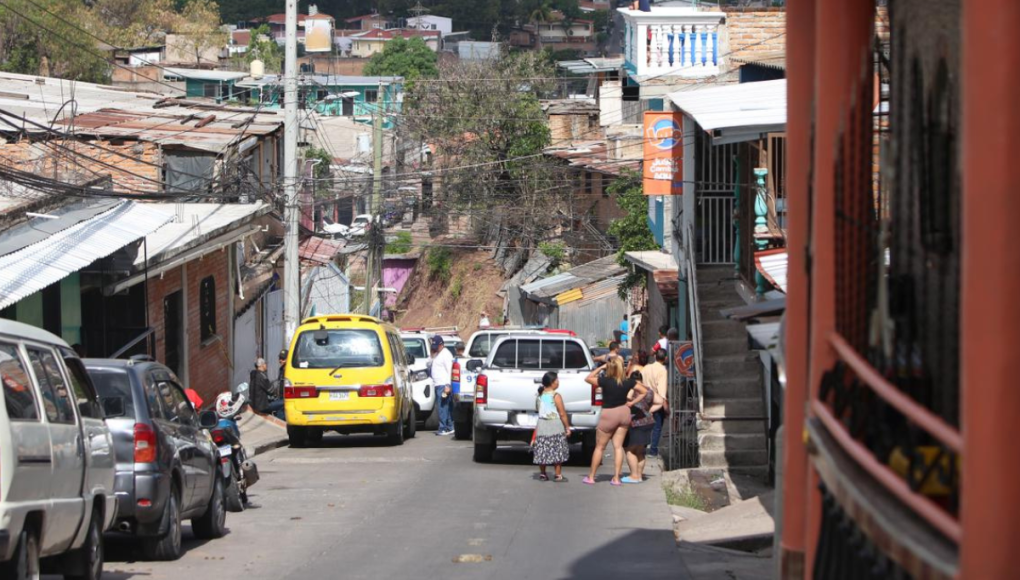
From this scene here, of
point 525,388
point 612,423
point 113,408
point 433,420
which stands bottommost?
point 433,420

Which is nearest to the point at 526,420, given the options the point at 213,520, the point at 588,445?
the point at 588,445

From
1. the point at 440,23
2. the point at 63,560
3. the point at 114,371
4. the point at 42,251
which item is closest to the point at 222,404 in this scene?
the point at 42,251

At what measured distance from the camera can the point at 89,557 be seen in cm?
965

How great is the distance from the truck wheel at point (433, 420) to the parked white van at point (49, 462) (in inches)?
644

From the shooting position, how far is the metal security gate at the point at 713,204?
23031 mm

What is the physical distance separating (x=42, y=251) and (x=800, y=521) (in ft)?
36.6

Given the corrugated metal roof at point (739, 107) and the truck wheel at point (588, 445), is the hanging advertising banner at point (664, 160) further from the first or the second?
the truck wheel at point (588, 445)

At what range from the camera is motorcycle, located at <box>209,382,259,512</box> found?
1434 centimetres

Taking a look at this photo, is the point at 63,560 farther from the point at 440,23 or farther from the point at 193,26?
the point at 440,23

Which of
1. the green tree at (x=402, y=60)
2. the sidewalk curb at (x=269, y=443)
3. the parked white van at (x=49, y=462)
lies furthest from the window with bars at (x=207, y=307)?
the green tree at (x=402, y=60)

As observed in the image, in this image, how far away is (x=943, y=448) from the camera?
14.0ft

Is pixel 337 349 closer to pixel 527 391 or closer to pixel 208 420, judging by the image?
pixel 527 391

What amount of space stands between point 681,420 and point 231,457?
283 inches

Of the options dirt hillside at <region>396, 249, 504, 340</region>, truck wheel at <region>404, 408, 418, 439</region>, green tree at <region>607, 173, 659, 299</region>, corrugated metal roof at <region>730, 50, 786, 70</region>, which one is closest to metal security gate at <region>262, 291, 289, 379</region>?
green tree at <region>607, 173, 659, 299</region>
